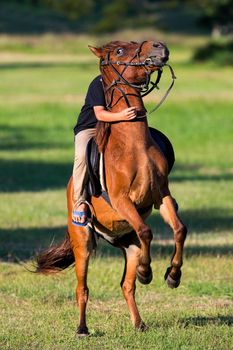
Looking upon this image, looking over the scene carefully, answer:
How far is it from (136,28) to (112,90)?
93.1 meters

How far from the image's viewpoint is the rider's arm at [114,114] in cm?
966

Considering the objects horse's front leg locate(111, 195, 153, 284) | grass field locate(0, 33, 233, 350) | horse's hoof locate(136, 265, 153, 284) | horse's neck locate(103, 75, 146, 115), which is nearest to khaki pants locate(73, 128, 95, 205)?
horse's neck locate(103, 75, 146, 115)

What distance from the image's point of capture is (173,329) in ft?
32.9

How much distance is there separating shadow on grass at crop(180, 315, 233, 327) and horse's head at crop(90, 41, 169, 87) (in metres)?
2.18

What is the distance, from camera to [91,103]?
10.1 m

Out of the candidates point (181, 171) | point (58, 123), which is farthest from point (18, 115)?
point (181, 171)

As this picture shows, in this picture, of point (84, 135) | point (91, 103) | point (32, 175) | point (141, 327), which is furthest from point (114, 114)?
point (32, 175)

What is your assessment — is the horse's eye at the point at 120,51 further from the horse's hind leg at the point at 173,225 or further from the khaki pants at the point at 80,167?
the horse's hind leg at the point at 173,225

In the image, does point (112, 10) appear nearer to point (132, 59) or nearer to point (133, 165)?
point (132, 59)

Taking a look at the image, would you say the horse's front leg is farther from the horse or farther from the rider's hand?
the rider's hand

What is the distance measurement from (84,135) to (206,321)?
195 centimetres

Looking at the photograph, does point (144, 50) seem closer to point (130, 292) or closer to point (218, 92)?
point (130, 292)

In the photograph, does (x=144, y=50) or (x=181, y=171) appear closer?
(x=144, y=50)

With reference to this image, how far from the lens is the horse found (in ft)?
31.0
